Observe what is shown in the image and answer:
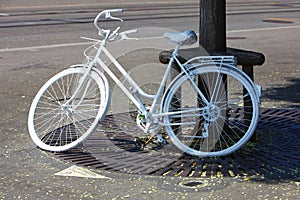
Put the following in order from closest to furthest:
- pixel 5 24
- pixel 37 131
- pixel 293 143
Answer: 1. pixel 293 143
2. pixel 37 131
3. pixel 5 24

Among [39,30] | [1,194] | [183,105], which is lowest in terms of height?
[1,194]

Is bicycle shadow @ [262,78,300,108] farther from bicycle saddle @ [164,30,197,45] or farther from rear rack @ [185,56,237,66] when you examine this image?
bicycle saddle @ [164,30,197,45]

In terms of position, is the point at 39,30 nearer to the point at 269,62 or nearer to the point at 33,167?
the point at 269,62

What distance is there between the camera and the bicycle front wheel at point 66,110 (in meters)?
5.92

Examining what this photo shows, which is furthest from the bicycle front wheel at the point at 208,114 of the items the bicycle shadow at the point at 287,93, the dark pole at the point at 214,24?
the bicycle shadow at the point at 287,93

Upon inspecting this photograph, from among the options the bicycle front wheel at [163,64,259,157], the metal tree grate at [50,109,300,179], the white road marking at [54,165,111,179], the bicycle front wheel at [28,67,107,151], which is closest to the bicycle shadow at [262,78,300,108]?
the metal tree grate at [50,109,300,179]

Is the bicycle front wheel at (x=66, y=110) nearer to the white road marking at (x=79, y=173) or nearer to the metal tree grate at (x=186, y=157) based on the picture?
the metal tree grate at (x=186, y=157)

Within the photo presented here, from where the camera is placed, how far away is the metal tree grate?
541 cm

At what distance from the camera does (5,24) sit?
54.8 feet

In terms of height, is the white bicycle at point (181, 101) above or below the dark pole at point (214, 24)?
below

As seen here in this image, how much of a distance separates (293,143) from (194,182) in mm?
1311

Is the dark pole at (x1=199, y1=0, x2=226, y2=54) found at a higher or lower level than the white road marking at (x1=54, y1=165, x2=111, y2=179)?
higher

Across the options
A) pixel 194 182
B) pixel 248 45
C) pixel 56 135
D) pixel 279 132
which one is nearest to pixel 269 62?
pixel 248 45

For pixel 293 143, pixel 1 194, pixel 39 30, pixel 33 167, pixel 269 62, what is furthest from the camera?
pixel 39 30
